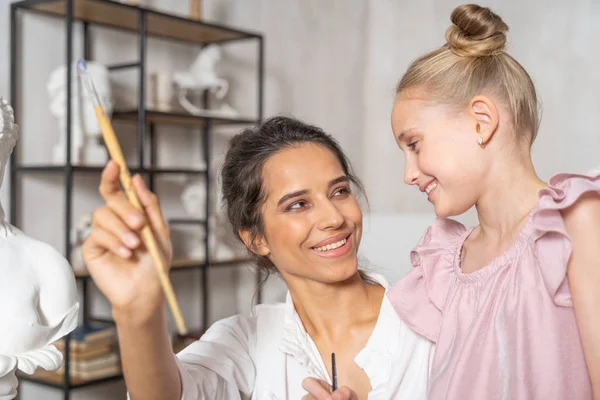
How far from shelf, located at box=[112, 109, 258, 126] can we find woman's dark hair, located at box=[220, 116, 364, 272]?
1506 mm

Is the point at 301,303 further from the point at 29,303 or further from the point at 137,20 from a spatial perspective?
the point at 137,20

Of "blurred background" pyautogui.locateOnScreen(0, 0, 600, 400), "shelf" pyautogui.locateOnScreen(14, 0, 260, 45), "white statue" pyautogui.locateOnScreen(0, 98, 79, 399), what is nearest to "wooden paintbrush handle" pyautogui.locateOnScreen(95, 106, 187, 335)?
"white statue" pyautogui.locateOnScreen(0, 98, 79, 399)

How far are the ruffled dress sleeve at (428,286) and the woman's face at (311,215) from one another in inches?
5.4

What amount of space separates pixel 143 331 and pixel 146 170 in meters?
2.27

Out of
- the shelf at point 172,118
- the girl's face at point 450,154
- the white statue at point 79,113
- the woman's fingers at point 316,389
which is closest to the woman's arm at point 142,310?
the woman's fingers at point 316,389

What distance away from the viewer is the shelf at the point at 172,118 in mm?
3283

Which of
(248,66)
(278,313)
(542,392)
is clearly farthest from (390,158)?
(542,392)

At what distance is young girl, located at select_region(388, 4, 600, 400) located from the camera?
1243 millimetres

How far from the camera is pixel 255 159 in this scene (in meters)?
1.80

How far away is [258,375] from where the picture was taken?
1.67 metres

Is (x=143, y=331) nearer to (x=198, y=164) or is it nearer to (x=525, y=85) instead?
(x=525, y=85)

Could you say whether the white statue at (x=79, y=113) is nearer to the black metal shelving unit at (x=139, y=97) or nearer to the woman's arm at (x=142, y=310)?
the black metal shelving unit at (x=139, y=97)

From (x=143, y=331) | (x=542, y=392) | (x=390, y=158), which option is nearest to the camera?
(x=143, y=331)

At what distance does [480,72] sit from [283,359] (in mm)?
799
